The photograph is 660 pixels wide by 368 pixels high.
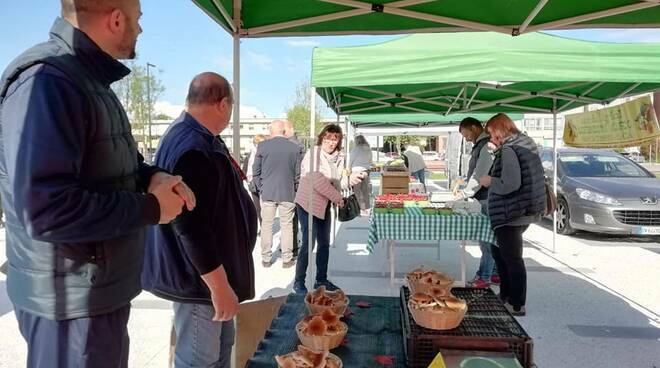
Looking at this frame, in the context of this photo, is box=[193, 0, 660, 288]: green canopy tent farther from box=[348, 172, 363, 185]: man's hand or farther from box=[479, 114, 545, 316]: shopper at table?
box=[348, 172, 363, 185]: man's hand

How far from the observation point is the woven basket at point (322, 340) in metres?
1.78

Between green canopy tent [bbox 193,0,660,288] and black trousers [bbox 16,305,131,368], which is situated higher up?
green canopy tent [bbox 193,0,660,288]

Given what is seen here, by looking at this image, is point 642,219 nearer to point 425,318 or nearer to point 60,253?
point 425,318

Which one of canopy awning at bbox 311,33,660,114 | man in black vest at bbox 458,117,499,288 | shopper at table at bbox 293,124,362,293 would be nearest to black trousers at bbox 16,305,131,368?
canopy awning at bbox 311,33,660,114

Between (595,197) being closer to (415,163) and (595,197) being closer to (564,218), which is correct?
(564,218)

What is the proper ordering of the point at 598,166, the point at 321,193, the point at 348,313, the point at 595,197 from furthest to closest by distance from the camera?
the point at 598,166 → the point at 595,197 → the point at 321,193 → the point at 348,313

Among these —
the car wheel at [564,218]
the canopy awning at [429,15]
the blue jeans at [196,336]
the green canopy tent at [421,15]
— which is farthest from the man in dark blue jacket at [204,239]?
the car wheel at [564,218]

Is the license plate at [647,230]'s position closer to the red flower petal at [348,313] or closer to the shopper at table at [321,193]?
the shopper at table at [321,193]

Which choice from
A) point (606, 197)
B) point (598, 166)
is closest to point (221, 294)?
point (606, 197)

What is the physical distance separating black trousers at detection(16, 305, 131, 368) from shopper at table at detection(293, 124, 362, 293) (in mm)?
3117

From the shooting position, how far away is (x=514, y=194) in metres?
3.85

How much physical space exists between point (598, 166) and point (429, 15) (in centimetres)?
742

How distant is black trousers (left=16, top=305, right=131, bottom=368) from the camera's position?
1.19 m

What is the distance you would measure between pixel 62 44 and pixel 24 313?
707mm
